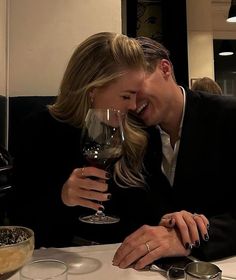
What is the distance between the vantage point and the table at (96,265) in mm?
775

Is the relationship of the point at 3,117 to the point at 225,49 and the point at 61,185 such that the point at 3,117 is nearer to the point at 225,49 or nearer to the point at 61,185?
the point at 61,185

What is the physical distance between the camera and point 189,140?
47.9 inches

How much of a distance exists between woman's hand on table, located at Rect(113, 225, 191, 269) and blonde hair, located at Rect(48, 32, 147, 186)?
0.44 m

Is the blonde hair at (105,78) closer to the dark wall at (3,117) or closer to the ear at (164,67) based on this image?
the ear at (164,67)

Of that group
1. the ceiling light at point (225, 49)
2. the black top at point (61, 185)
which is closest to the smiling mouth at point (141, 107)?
the black top at point (61, 185)

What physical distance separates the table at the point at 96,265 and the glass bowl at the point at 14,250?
11 centimetres

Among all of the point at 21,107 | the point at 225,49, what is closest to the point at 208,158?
the point at 21,107

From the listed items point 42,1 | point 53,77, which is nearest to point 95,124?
point 53,77

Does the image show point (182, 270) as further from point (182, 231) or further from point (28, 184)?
point (28, 184)

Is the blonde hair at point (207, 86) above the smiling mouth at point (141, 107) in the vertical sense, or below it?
above

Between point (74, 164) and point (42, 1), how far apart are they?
1.14m

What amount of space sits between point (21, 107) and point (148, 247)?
1282 millimetres

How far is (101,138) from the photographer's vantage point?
0.92m

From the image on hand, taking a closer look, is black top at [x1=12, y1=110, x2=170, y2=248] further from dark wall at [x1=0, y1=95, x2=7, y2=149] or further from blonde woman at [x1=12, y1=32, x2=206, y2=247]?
dark wall at [x1=0, y1=95, x2=7, y2=149]
